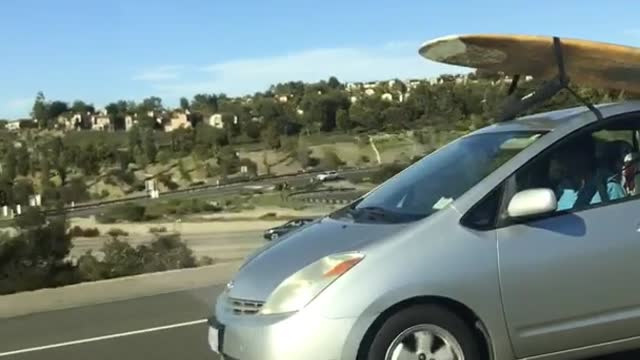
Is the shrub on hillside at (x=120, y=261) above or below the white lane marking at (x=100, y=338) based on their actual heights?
below

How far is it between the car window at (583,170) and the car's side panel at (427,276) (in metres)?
0.48

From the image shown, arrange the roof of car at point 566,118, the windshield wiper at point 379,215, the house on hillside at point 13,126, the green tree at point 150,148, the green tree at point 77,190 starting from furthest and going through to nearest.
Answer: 1. the house on hillside at point 13,126
2. the green tree at point 150,148
3. the green tree at point 77,190
4. the roof of car at point 566,118
5. the windshield wiper at point 379,215

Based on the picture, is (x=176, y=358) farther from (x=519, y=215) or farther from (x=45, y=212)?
(x=45, y=212)

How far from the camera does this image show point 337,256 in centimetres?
491

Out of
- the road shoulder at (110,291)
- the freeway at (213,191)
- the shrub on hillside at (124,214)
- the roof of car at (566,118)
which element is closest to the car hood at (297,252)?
the roof of car at (566,118)

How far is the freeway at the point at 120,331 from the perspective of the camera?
763 centimetres

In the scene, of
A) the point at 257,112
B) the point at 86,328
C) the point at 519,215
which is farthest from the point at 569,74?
the point at 257,112

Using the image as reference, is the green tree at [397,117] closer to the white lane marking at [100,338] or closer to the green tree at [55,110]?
the white lane marking at [100,338]

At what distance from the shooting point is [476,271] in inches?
195

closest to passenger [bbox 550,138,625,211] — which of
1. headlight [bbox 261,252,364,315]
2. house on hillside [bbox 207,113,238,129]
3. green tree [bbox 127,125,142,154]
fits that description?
headlight [bbox 261,252,364,315]

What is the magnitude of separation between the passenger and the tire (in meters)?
0.96

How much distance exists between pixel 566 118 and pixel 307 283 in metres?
1.91

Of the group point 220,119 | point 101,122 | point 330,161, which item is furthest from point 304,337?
point 101,122

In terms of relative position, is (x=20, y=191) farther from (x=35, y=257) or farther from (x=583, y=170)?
(x=583, y=170)
